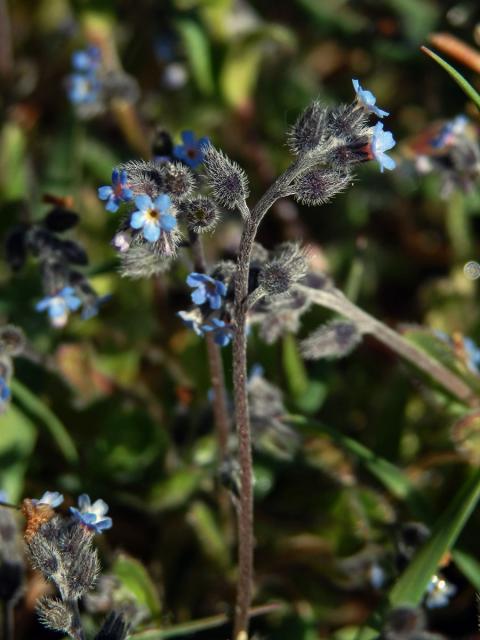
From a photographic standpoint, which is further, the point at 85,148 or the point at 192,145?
the point at 85,148

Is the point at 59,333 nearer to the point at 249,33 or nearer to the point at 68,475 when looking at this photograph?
the point at 68,475

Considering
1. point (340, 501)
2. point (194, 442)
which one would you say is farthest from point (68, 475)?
point (340, 501)

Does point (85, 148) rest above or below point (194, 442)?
above

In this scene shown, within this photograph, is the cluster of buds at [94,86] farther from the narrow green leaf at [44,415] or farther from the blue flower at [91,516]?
the blue flower at [91,516]

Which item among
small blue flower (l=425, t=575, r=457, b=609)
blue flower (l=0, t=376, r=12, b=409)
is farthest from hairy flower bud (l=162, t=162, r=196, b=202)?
small blue flower (l=425, t=575, r=457, b=609)

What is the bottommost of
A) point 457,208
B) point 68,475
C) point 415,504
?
point 415,504

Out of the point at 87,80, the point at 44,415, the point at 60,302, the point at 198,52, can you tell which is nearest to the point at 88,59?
the point at 87,80

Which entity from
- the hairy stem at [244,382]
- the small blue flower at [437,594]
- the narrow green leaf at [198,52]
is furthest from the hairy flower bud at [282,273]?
the narrow green leaf at [198,52]

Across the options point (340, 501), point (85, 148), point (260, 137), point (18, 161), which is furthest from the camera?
point (260, 137)
